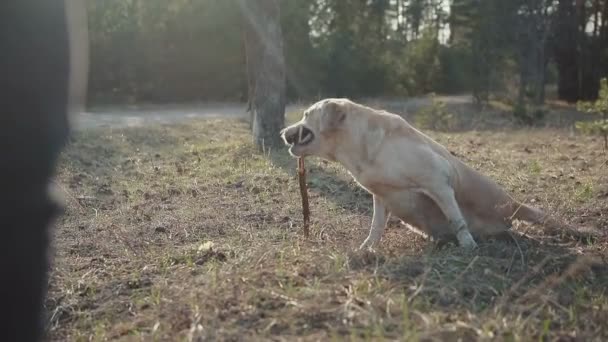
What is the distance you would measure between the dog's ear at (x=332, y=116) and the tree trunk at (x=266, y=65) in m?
6.10

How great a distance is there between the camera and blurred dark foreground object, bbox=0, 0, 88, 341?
3752 mm

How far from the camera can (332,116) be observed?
523cm

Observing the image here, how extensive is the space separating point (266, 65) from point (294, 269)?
7.83 m

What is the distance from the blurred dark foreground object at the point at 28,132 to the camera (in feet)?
12.3

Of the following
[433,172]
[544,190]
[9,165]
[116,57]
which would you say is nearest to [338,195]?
[544,190]

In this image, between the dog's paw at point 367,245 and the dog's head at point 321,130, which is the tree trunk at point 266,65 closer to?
the dog's head at point 321,130

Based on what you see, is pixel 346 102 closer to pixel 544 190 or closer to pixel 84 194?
pixel 544 190

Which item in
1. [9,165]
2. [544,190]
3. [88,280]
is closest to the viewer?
[9,165]

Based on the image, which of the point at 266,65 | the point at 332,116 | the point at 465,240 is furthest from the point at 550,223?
the point at 266,65

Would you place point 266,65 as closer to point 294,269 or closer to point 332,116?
point 332,116

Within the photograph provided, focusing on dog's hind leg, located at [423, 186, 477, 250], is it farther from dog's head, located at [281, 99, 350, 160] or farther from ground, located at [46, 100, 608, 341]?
dog's head, located at [281, 99, 350, 160]

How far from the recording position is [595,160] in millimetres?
10477

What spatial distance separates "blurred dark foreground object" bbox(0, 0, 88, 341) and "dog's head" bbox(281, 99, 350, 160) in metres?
1.91

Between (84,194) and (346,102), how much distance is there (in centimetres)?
414
